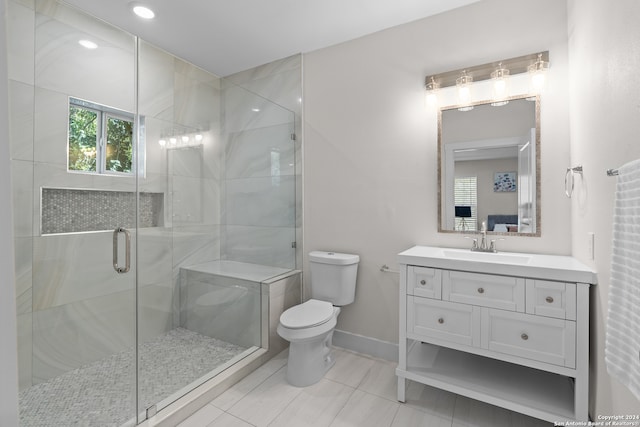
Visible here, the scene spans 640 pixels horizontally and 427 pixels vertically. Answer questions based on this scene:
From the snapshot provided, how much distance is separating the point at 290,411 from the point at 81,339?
1313 mm

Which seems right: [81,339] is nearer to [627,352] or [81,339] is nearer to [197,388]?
[197,388]

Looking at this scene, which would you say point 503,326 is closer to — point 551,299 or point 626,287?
point 551,299

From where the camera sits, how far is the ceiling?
6.89 ft

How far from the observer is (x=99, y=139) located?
72.7 inches

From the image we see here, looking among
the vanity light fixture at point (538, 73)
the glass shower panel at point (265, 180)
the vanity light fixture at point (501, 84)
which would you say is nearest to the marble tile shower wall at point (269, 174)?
the glass shower panel at point (265, 180)

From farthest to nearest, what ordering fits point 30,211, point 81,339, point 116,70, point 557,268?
point 116,70 → point 81,339 → point 30,211 → point 557,268

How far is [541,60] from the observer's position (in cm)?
188

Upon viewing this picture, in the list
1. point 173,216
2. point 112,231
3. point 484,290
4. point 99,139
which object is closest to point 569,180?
point 484,290

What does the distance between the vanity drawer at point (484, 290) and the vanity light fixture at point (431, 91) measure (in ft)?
4.04

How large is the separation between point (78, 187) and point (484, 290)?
2413 millimetres

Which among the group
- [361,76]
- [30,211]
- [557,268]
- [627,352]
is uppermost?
[361,76]

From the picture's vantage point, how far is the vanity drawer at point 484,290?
158cm

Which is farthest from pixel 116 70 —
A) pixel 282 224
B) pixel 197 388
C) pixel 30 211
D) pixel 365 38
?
pixel 197 388

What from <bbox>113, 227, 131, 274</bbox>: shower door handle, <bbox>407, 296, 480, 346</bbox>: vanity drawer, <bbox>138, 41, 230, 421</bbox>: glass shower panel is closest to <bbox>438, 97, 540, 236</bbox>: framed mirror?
<bbox>407, 296, 480, 346</bbox>: vanity drawer
